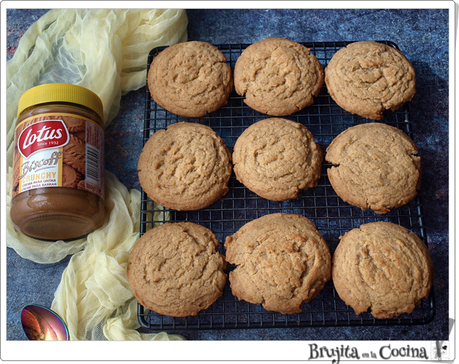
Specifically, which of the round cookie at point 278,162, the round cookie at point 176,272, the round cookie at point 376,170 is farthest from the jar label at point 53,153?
the round cookie at point 376,170

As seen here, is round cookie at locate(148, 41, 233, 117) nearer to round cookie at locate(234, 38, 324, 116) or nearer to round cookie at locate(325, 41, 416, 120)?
round cookie at locate(234, 38, 324, 116)

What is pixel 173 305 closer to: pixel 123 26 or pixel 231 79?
pixel 231 79

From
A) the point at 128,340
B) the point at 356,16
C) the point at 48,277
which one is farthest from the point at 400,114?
the point at 48,277

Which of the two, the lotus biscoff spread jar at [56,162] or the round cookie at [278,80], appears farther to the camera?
the round cookie at [278,80]

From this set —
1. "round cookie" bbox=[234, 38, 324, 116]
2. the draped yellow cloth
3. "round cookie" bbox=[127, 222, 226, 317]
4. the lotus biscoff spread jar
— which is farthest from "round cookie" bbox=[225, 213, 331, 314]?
the lotus biscoff spread jar

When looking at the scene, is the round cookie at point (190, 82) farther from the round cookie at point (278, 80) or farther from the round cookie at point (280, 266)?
the round cookie at point (280, 266)
